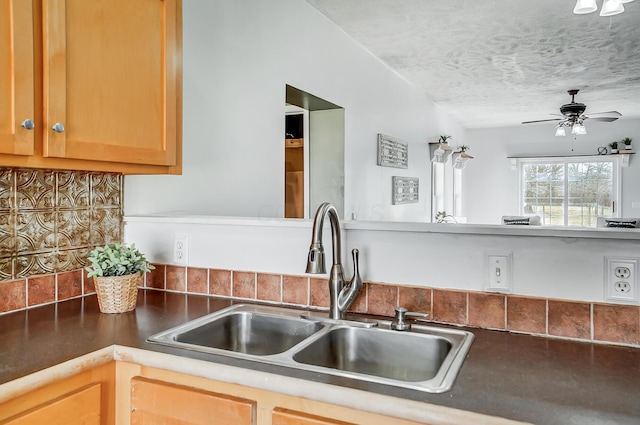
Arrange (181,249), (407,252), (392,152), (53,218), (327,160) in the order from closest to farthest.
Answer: (407,252)
(53,218)
(181,249)
(327,160)
(392,152)

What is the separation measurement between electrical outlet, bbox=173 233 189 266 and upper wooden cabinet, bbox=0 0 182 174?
10.7 inches

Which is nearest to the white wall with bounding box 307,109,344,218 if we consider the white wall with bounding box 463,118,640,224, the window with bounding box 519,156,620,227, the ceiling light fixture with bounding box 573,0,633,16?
the ceiling light fixture with bounding box 573,0,633,16

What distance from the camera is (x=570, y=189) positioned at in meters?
8.24

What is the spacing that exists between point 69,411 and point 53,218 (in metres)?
0.76

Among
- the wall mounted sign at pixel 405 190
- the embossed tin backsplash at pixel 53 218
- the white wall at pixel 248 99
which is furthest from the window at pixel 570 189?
the embossed tin backsplash at pixel 53 218

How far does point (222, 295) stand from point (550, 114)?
7011 mm

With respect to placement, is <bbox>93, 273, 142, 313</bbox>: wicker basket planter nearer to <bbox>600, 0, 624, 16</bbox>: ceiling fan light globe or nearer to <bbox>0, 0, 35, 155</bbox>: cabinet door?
<bbox>0, 0, 35, 155</bbox>: cabinet door

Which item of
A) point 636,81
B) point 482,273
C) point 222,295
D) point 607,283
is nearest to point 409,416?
point 482,273

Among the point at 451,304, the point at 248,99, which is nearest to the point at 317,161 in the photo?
the point at 248,99

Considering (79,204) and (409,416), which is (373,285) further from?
(79,204)

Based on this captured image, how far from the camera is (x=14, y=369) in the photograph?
37.5 inches

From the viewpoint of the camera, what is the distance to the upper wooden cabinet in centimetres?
110

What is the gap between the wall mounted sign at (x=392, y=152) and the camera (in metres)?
4.26

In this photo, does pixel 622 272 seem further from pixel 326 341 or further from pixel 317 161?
pixel 317 161
